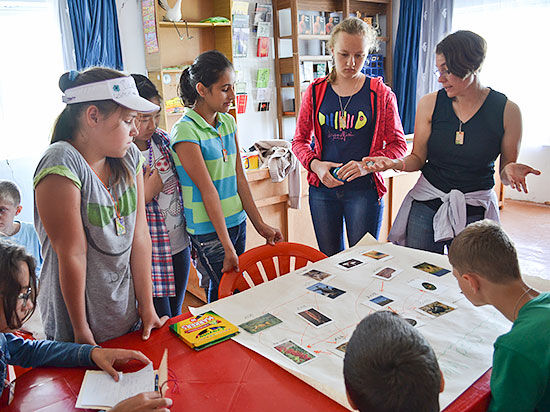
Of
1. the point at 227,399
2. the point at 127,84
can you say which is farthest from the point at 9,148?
the point at 227,399

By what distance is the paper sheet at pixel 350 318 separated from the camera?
1.06 meters

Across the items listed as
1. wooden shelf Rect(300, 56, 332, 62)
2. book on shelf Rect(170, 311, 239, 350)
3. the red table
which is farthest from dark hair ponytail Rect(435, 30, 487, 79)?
wooden shelf Rect(300, 56, 332, 62)

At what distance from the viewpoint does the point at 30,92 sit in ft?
12.4

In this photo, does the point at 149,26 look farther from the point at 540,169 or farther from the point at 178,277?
the point at 540,169

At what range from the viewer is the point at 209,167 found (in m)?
1.86

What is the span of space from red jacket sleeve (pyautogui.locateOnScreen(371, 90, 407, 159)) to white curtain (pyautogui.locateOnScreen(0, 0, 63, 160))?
2.70 meters

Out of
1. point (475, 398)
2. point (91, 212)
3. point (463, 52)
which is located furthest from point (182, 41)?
point (475, 398)

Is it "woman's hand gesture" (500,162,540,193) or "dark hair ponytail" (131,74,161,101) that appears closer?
"woman's hand gesture" (500,162,540,193)

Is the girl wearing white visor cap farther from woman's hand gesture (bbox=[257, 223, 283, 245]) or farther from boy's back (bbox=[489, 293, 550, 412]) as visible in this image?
boy's back (bbox=[489, 293, 550, 412])

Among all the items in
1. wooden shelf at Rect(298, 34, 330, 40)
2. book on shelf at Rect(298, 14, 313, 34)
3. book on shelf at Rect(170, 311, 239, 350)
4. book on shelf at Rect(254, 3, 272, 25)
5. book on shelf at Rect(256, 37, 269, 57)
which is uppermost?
book on shelf at Rect(254, 3, 272, 25)

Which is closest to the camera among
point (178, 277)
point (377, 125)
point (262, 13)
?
point (178, 277)

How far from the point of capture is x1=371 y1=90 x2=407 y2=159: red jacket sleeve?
7.20 feet

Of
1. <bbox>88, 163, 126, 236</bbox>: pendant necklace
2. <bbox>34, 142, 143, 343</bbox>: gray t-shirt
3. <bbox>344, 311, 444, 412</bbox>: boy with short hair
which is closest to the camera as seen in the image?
<bbox>344, 311, 444, 412</bbox>: boy with short hair

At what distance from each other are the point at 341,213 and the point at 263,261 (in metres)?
0.62
